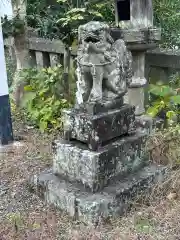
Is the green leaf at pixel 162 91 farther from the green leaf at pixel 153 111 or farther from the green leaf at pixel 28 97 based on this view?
the green leaf at pixel 28 97

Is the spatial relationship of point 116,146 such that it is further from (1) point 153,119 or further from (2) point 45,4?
(2) point 45,4

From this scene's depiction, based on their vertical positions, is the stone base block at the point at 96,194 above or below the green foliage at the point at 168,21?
below

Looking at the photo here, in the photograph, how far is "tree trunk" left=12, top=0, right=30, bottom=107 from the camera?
5.02 metres

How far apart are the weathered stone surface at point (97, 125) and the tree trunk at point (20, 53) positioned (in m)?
2.38

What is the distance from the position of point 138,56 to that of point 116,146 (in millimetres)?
1312

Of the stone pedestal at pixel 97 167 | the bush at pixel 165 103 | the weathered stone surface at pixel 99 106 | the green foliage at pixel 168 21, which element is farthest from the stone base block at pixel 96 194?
the green foliage at pixel 168 21

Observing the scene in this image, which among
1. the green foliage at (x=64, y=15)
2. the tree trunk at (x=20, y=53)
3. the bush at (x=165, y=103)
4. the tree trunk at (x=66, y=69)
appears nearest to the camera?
the bush at (x=165, y=103)

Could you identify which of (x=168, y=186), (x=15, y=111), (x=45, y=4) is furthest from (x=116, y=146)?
(x=45, y=4)

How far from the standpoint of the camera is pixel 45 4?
16.3 feet

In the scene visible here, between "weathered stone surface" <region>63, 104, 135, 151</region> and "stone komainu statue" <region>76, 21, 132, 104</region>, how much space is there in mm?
125

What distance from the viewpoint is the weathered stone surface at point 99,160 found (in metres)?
2.62

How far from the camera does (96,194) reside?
262 centimetres

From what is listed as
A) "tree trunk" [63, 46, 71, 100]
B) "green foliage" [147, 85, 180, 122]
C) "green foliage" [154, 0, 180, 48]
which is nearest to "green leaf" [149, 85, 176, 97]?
"green foliage" [147, 85, 180, 122]

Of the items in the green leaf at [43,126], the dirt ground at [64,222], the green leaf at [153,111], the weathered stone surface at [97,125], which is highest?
the weathered stone surface at [97,125]
